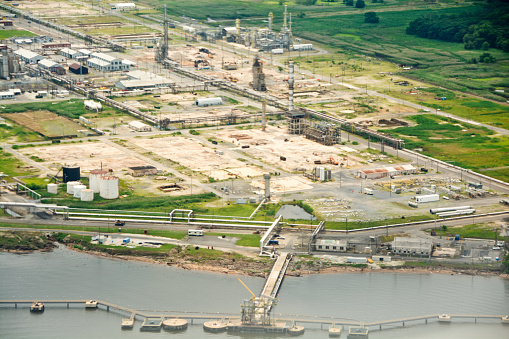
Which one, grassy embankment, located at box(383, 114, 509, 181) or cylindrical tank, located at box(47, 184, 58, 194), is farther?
grassy embankment, located at box(383, 114, 509, 181)

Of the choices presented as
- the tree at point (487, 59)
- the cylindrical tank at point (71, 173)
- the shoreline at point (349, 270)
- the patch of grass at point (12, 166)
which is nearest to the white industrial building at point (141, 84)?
the patch of grass at point (12, 166)

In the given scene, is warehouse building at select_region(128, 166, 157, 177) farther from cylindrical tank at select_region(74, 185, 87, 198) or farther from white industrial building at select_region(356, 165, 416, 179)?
white industrial building at select_region(356, 165, 416, 179)

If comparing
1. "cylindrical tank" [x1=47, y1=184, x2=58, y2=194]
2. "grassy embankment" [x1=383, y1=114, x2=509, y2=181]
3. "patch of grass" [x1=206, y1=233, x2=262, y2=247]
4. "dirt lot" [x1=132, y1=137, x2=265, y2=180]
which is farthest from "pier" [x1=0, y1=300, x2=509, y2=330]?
"grassy embankment" [x1=383, y1=114, x2=509, y2=181]

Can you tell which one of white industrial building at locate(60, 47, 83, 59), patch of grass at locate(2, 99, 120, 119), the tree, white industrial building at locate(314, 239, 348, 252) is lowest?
white industrial building at locate(314, 239, 348, 252)

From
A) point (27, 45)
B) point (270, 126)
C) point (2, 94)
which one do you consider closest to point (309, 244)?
point (270, 126)

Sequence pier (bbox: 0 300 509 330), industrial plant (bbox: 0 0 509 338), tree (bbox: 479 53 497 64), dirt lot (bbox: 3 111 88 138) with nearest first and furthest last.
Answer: pier (bbox: 0 300 509 330) < industrial plant (bbox: 0 0 509 338) < dirt lot (bbox: 3 111 88 138) < tree (bbox: 479 53 497 64)

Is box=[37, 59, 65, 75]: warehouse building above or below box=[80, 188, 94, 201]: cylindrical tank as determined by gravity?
above

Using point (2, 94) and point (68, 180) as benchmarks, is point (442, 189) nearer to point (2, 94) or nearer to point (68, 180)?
point (68, 180)
